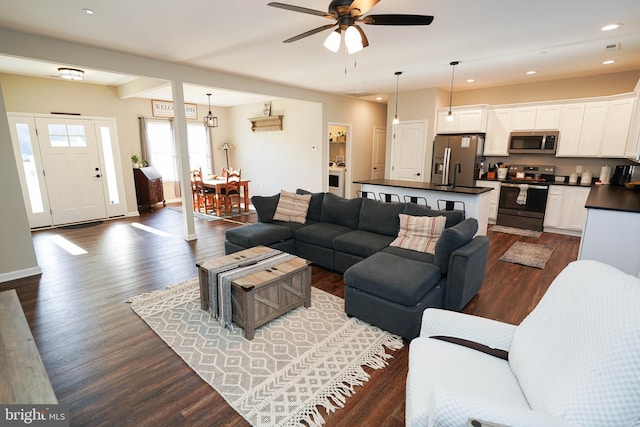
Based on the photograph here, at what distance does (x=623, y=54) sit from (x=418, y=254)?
422 cm

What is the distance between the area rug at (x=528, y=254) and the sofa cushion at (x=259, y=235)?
306 centimetres

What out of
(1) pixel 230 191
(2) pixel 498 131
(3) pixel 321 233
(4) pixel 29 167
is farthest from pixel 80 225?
(2) pixel 498 131

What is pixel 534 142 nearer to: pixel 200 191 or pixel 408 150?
pixel 408 150

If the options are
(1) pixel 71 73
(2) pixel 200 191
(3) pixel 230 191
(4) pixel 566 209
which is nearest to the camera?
(1) pixel 71 73

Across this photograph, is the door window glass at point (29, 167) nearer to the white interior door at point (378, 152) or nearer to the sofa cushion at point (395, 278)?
the sofa cushion at point (395, 278)

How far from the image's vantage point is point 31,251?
3.66 m

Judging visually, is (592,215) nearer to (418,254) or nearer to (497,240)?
(418,254)

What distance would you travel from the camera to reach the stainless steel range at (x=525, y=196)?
550 cm

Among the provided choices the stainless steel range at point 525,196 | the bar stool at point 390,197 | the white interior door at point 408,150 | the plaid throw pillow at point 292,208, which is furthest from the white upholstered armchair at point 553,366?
the white interior door at point 408,150

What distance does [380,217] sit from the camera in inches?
145

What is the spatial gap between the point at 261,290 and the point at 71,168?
602 centimetres

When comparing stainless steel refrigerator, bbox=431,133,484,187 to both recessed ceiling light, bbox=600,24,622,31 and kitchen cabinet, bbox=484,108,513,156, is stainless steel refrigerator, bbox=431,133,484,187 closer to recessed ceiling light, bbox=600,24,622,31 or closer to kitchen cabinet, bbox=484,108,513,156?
kitchen cabinet, bbox=484,108,513,156

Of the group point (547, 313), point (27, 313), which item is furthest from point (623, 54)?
point (27, 313)

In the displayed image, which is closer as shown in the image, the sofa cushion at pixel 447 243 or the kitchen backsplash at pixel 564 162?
the sofa cushion at pixel 447 243
